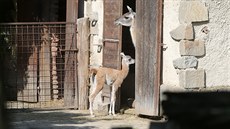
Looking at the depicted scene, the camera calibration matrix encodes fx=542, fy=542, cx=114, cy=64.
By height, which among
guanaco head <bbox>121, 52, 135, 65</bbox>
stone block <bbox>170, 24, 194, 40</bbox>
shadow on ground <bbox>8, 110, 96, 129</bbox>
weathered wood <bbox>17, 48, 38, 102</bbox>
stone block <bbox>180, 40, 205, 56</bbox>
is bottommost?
shadow on ground <bbox>8, 110, 96, 129</bbox>

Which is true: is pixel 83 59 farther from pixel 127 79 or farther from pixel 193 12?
pixel 193 12

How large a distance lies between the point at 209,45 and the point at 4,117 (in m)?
6.49

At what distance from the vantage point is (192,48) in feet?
27.9

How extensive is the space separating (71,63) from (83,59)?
1.32ft

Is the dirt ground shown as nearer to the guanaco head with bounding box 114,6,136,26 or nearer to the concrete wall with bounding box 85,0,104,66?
the concrete wall with bounding box 85,0,104,66

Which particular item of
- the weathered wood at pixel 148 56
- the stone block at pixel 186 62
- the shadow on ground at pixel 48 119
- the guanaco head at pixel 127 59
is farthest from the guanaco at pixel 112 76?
the stone block at pixel 186 62

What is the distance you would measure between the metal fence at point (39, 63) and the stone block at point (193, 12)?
3363 mm

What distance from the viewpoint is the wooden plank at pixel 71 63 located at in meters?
11.2

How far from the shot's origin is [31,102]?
11961mm

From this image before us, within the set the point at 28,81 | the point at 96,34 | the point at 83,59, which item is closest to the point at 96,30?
the point at 96,34

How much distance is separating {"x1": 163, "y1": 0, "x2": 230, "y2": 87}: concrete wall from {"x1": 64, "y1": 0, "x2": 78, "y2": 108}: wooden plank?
2867 mm

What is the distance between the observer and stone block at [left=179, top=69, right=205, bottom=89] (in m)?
8.46

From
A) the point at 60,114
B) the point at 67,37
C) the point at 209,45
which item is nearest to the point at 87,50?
the point at 67,37

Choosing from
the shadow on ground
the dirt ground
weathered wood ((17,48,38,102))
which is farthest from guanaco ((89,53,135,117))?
weathered wood ((17,48,38,102))
